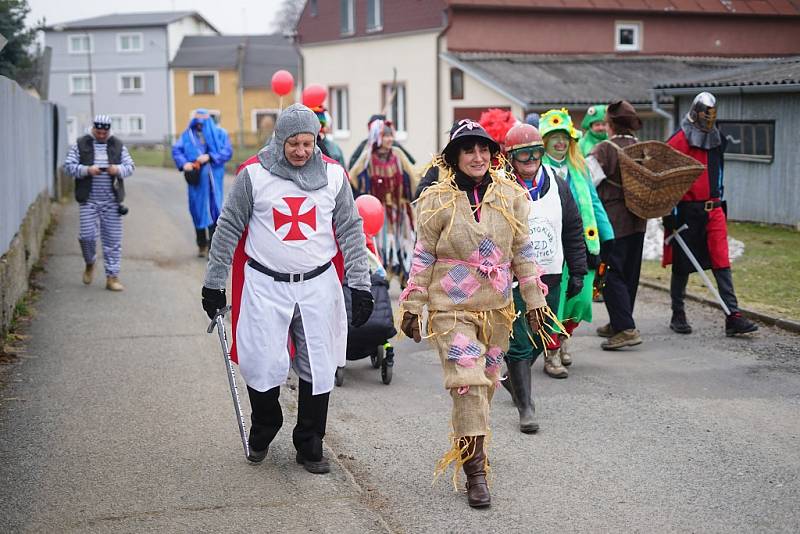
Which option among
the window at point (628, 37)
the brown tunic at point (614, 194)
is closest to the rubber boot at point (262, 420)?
the brown tunic at point (614, 194)

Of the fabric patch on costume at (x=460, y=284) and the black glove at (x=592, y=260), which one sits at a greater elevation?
the fabric patch on costume at (x=460, y=284)

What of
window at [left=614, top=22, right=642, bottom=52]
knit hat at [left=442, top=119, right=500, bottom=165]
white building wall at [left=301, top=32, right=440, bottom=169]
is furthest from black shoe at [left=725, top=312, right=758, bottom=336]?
window at [left=614, top=22, right=642, bottom=52]

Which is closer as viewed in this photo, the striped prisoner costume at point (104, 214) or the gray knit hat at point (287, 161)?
the gray knit hat at point (287, 161)

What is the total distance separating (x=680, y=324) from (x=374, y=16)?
Result: 24.0 m

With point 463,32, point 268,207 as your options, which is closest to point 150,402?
point 268,207

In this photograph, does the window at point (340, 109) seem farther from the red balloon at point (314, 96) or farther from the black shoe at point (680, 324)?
the black shoe at point (680, 324)

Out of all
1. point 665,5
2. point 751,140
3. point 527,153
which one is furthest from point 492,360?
point 665,5

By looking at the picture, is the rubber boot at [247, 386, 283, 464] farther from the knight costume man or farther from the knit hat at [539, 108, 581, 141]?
the knit hat at [539, 108, 581, 141]

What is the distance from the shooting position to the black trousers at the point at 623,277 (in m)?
8.69

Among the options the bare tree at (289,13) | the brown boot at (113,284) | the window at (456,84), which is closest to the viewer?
the brown boot at (113,284)

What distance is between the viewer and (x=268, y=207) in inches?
215

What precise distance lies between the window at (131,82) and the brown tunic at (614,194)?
63.1m

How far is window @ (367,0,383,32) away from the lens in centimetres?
3167

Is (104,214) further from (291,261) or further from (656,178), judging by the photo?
(291,261)
